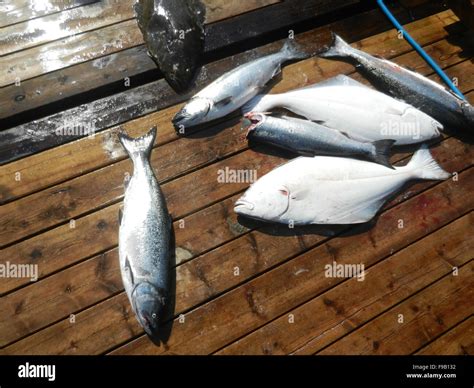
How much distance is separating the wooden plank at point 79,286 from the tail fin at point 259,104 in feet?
3.99

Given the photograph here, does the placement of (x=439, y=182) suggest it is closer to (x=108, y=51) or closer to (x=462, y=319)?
(x=462, y=319)

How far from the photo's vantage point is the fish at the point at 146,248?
310cm

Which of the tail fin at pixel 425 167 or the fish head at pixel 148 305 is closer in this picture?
the fish head at pixel 148 305

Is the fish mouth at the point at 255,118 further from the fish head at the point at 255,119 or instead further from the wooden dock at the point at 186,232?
the wooden dock at the point at 186,232

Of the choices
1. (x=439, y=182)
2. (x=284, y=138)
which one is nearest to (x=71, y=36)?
(x=284, y=138)

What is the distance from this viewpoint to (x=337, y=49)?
4570 mm

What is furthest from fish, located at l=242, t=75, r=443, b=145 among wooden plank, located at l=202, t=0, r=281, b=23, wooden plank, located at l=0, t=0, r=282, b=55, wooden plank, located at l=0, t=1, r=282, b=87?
wooden plank, located at l=0, t=1, r=282, b=87

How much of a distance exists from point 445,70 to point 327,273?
284 centimetres

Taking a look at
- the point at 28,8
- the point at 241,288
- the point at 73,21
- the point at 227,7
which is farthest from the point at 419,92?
the point at 28,8

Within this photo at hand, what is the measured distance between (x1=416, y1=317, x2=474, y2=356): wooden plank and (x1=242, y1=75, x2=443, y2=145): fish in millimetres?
1759

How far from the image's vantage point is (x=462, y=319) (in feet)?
11.6

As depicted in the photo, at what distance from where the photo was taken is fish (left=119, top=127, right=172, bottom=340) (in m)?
3.10

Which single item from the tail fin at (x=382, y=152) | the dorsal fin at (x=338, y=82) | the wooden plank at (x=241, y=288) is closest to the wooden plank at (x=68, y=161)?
the wooden plank at (x=241, y=288)

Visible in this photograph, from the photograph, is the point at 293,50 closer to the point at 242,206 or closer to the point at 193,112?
the point at 193,112
